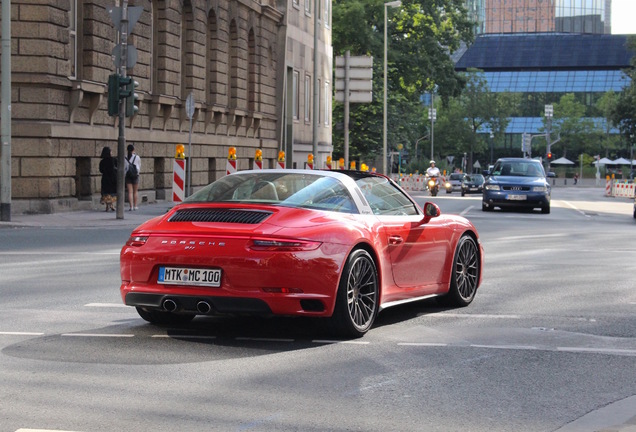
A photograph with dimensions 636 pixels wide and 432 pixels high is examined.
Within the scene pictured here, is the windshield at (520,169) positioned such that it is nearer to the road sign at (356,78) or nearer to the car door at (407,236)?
the road sign at (356,78)

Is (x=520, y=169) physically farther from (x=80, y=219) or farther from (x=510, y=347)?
(x=510, y=347)

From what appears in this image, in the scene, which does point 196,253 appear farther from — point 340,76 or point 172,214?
point 340,76

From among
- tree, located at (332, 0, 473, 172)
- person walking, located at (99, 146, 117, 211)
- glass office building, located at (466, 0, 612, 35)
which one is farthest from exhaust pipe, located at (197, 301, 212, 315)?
glass office building, located at (466, 0, 612, 35)

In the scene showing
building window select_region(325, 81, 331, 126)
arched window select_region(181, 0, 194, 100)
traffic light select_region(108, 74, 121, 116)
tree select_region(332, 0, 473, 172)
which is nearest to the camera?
traffic light select_region(108, 74, 121, 116)

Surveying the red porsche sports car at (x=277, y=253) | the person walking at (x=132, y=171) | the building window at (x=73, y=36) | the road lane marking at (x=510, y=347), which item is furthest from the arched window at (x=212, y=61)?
the road lane marking at (x=510, y=347)

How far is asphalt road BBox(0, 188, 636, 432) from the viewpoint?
6.32 m

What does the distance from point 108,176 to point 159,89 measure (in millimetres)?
7290

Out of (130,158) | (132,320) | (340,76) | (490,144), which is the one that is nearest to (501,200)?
(340,76)

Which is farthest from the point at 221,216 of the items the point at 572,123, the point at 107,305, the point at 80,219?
the point at 572,123

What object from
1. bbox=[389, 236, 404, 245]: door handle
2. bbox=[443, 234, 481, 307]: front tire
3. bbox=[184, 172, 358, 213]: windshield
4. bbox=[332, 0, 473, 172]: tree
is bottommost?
bbox=[443, 234, 481, 307]: front tire

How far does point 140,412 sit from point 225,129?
37.8m

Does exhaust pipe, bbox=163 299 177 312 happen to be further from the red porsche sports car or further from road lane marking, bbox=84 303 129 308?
road lane marking, bbox=84 303 129 308

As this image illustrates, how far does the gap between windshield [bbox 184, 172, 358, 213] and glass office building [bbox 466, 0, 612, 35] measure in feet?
508

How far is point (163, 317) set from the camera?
32.2 ft
